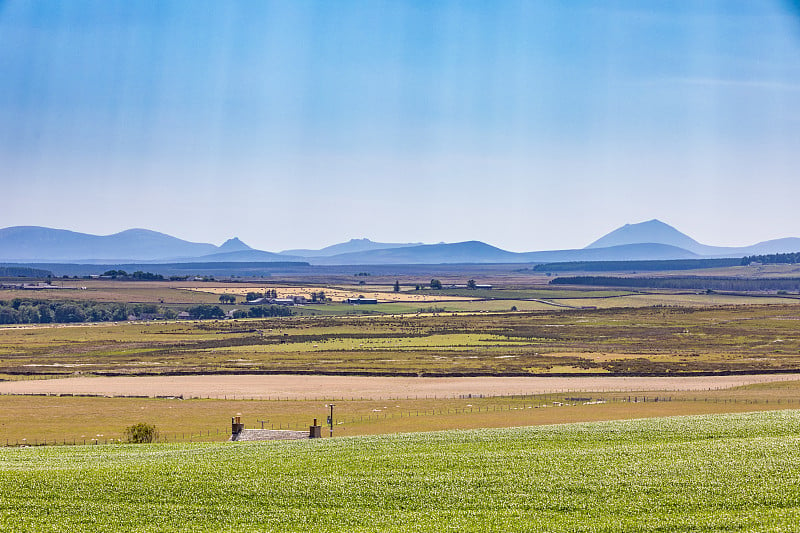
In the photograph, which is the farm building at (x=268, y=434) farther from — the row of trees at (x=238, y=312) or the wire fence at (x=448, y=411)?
the row of trees at (x=238, y=312)

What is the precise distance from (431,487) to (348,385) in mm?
53739

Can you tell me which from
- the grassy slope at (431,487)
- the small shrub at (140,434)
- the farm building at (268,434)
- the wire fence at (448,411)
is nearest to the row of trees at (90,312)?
the wire fence at (448,411)

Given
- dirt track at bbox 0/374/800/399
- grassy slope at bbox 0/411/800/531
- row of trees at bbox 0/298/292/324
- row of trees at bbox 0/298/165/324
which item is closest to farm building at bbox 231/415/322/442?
grassy slope at bbox 0/411/800/531

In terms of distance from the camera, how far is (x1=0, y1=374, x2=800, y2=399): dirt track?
7781cm

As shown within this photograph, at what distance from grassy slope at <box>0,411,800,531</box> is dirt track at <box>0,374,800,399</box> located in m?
39.3

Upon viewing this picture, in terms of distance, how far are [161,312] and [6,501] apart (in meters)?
172

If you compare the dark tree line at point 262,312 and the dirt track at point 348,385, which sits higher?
the dark tree line at point 262,312

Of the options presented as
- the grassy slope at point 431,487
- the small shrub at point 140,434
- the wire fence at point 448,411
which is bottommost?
the wire fence at point 448,411

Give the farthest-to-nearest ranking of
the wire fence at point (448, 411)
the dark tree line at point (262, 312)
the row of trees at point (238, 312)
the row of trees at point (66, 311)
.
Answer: the row of trees at point (238, 312) → the dark tree line at point (262, 312) → the row of trees at point (66, 311) → the wire fence at point (448, 411)

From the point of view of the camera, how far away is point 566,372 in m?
91.4

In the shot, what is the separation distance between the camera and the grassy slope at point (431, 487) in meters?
27.2

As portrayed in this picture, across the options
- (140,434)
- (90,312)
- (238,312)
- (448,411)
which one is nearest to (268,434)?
(140,434)

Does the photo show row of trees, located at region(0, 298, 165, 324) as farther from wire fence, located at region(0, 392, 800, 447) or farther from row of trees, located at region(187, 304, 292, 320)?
wire fence, located at region(0, 392, 800, 447)

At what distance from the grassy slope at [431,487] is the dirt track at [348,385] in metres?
39.3
